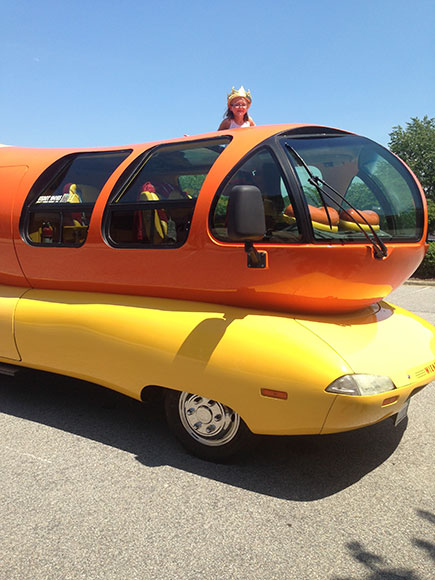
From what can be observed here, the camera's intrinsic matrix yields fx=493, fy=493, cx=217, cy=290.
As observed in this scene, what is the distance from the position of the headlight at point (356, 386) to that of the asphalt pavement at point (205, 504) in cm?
65

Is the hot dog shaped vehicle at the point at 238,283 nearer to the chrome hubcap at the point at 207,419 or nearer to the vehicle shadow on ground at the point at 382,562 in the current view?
the chrome hubcap at the point at 207,419

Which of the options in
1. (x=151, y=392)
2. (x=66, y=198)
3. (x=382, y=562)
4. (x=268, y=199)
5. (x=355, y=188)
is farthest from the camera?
(x=66, y=198)

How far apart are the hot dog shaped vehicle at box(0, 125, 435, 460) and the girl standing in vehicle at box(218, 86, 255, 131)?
1075mm

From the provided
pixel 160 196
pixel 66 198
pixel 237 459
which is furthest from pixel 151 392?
pixel 66 198

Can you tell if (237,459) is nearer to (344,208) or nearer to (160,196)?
(344,208)

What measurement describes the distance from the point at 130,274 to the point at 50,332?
0.79 metres

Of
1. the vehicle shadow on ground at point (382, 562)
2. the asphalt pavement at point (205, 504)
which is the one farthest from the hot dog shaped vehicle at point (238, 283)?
the vehicle shadow on ground at point (382, 562)

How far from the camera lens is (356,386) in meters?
2.67

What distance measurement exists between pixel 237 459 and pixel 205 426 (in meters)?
0.29

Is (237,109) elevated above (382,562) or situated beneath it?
elevated above

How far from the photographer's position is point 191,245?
321 cm

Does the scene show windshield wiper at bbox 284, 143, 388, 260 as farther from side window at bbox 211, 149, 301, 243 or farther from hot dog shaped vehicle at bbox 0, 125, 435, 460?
side window at bbox 211, 149, 301, 243

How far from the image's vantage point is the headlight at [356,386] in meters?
2.66

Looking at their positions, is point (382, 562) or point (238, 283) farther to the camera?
point (238, 283)
